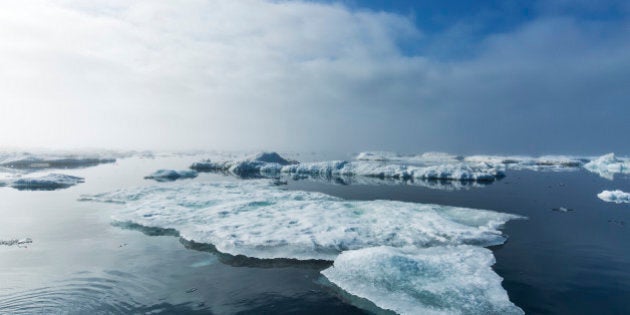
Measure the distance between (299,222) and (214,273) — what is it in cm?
630

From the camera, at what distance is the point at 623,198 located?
26219mm

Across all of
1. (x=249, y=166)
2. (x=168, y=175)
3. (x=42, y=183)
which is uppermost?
(x=249, y=166)

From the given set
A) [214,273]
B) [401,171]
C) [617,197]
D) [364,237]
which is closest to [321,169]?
[401,171]

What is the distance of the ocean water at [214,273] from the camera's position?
350 inches

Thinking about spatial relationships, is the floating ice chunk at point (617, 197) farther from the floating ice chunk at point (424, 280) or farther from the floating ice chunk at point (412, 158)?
the floating ice chunk at point (412, 158)

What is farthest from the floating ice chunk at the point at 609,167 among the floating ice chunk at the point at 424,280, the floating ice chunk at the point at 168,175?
the floating ice chunk at the point at 168,175

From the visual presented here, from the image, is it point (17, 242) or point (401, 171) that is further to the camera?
point (401, 171)

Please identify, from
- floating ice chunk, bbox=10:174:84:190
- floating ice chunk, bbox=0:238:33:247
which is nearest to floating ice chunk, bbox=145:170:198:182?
floating ice chunk, bbox=10:174:84:190

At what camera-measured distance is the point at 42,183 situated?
34.1m

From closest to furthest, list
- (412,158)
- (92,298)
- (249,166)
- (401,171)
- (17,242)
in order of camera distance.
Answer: (92,298)
(17,242)
(401,171)
(249,166)
(412,158)

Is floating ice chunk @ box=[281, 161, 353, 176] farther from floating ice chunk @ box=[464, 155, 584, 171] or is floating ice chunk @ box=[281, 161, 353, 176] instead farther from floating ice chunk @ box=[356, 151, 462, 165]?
floating ice chunk @ box=[356, 151, 462, 165]

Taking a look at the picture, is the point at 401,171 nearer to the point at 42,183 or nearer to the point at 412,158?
the point at 42,183

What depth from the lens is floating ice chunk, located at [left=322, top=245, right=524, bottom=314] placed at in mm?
8695

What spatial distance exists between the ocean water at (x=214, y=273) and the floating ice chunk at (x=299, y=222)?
77cm
